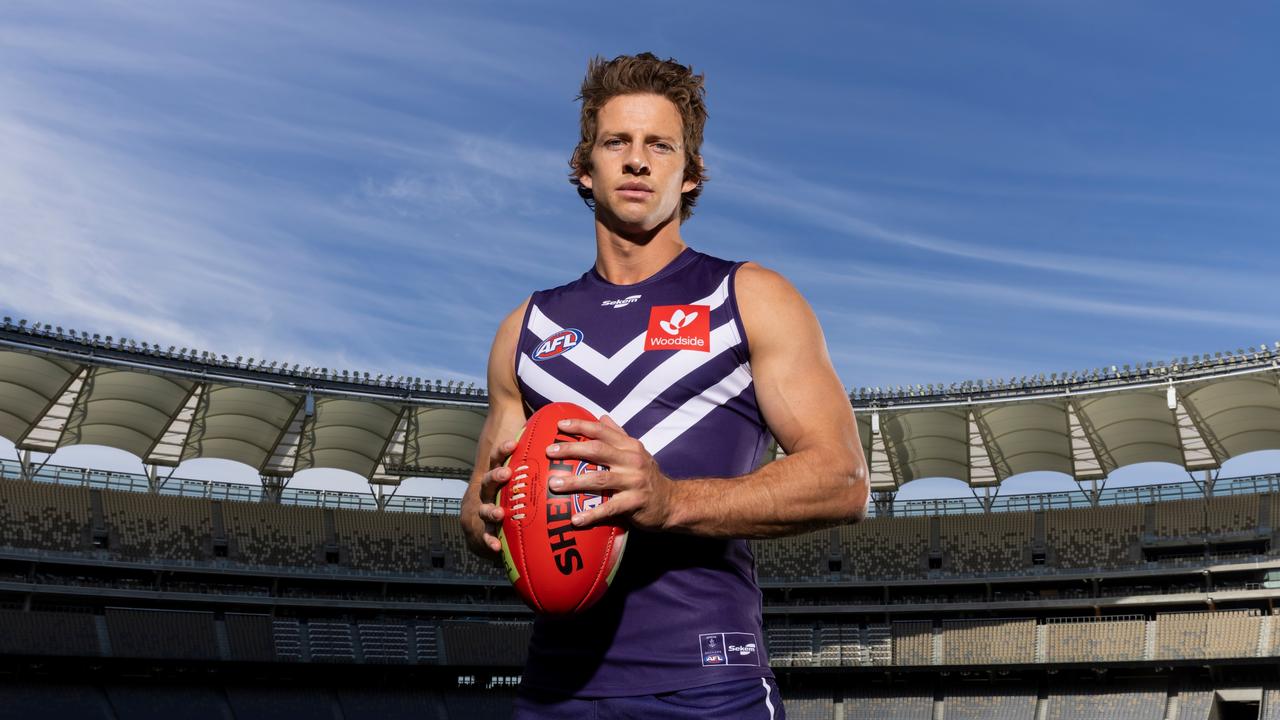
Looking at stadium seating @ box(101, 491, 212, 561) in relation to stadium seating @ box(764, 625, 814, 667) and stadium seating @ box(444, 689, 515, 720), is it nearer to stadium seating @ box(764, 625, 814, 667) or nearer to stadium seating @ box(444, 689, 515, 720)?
stadium seating @ box(444, 689, 515, 720)

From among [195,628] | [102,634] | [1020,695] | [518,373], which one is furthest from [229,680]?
[518,373]

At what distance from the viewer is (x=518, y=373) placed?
358 cm

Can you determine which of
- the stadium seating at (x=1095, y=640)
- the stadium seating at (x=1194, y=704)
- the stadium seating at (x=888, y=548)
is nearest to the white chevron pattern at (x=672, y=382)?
the stadium seating at (x=1194, y=704)

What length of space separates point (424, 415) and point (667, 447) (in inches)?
1570

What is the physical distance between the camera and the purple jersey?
302cm

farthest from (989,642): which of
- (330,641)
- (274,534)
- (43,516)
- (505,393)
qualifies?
(505,393)

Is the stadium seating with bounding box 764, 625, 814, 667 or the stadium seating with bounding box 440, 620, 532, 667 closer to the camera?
the stadium seating with bounding box 440, 620, 532, 667

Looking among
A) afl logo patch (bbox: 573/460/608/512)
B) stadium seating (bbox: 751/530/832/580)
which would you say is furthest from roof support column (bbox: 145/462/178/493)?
afl logo patch (bbox: 573/460/608/512)

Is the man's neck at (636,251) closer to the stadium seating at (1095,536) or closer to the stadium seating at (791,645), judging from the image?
the stadium seating at (791,645)

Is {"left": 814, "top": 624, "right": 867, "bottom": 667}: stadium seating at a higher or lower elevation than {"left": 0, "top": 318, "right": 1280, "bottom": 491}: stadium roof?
lower

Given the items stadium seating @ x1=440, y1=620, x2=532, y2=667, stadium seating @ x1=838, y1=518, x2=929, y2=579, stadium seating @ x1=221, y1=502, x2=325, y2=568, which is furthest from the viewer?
stadium seating @ x1=838, y1=518, x2=929, y2=579

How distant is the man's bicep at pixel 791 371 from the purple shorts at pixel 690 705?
0.69m

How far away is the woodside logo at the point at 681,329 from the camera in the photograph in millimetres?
3201

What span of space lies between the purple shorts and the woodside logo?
971 millimetres
